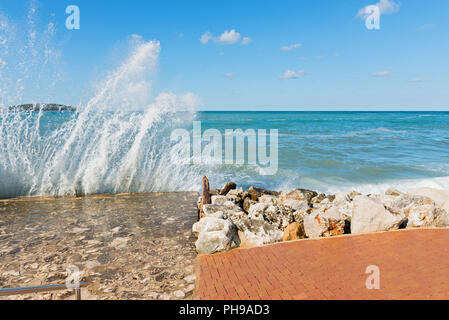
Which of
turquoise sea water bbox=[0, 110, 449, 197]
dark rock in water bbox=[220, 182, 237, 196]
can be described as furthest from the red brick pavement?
turquoise sea water bbox=[0, 110, 449, 197]

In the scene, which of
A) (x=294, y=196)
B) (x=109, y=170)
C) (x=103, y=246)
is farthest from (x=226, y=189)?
(x=103, y=246)

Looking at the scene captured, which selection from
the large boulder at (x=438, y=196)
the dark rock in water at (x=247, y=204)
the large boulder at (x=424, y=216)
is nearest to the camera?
the large boulder at (x=424, y=216)

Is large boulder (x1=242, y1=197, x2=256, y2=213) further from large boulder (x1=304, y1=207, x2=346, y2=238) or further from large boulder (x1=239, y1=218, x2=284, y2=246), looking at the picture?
large boulder (x1=304, y1=207, x2=346, y2=238)

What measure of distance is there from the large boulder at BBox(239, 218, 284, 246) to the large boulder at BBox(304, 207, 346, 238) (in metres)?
0.63

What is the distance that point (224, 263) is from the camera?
16.1 feet

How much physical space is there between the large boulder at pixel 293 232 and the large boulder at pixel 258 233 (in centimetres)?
11

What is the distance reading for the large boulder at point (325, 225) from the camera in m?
5.76

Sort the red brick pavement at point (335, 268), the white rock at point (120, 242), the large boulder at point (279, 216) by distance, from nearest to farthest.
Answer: the red brick pavement at point (335, 268), the white rock at point (120, 242), the large boulder at point (279, 216)

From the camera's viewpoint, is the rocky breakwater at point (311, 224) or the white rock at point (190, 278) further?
the rocky breakwater at point (311, 224)

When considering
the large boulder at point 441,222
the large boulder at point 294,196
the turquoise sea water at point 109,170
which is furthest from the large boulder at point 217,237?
the turquoise sea water at point 109,170

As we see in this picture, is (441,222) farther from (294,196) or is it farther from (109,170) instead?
(109,170)

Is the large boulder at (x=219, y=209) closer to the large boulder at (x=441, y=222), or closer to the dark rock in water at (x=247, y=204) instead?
the dark rock in water at (x=247, y=204)

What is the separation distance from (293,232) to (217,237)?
155cm

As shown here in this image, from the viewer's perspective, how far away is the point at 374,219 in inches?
229
